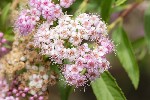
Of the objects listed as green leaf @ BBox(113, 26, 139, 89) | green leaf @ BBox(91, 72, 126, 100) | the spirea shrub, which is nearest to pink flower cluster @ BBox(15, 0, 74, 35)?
the spirea shrub

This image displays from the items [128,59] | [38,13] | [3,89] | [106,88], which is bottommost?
[106,88]

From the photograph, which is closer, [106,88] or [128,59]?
[106,88]

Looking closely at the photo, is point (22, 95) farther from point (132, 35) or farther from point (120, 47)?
point (132, 35)

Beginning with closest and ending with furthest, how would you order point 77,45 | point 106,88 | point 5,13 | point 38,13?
point 77,45 < point 38,13 < point 106,88 < point 5,13

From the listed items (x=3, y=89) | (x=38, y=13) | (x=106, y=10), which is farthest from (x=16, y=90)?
(x=106, y=10)

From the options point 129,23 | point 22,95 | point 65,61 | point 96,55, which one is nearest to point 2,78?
point 22,95

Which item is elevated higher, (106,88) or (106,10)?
(106,10)

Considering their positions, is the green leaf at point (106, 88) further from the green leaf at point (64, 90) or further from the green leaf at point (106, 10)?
the green leaf at point (106, 10)

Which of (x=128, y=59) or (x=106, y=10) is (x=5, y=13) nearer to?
(x=106, y=10)
